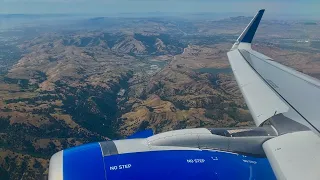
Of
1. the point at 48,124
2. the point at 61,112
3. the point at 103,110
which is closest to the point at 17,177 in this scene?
the point at 48,124

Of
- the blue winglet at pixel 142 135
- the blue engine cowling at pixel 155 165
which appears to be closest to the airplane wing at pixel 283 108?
the blue engine cowling at pixel 155 165

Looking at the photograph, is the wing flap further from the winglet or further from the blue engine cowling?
the blue engine cowling

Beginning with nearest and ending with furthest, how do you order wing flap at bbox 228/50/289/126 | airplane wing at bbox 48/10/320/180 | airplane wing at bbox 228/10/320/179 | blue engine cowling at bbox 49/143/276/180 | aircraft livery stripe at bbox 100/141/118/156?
airplane wing at bbox 228/10/320/179 → airplane wing at bbox 48/10/320/180 → blue engine cowling at bbox 49/143/276/180 → aircraft livery stripe at bbox 100/141/118/156 → wing flap at bbox 228/50/289/126

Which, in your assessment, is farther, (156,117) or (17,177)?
(156,117)

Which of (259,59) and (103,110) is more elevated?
(259,59)

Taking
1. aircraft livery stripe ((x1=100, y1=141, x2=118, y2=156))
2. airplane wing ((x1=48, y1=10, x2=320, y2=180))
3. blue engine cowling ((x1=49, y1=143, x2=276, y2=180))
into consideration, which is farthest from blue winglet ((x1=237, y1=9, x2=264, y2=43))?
aircraft livery stripe ((x1=100, y1=141, x2=118, y2=156))

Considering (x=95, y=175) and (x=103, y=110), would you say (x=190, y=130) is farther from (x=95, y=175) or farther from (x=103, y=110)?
(x=103, y=110)

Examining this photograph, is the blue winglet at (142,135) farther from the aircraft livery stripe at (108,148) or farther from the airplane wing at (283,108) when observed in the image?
the airplane wing at (283,108)
